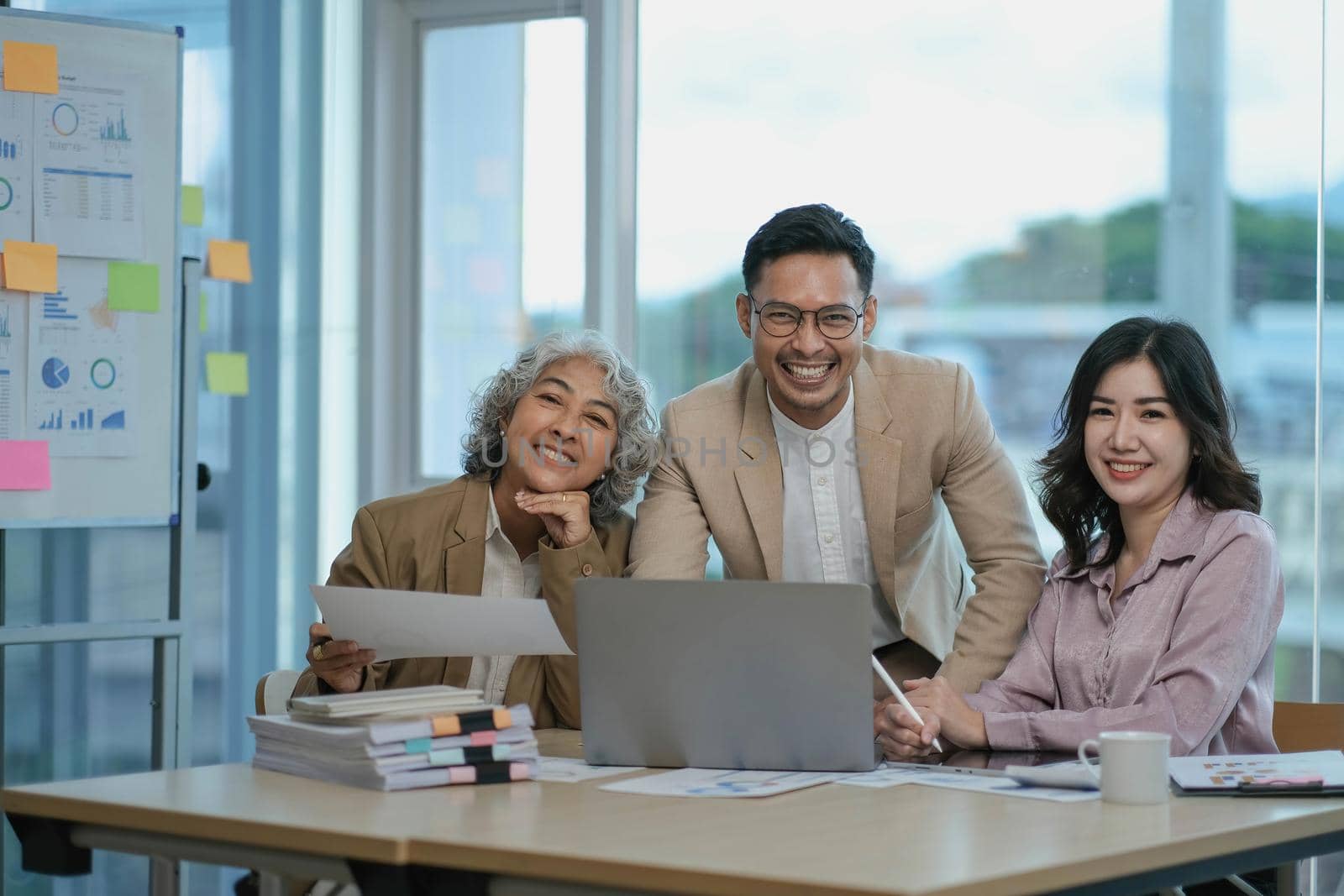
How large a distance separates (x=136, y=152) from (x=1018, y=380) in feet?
6.85

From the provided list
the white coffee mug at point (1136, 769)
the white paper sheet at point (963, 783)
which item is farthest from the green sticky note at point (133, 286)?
the white coffee mug at point (1136, 769)

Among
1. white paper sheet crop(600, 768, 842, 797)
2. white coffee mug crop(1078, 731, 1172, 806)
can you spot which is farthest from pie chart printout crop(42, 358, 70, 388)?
white coffee mug crop(1078, 731, 1172, 806)

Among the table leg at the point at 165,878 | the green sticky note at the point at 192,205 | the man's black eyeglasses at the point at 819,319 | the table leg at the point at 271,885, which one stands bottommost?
the table leg at the point at 165,878

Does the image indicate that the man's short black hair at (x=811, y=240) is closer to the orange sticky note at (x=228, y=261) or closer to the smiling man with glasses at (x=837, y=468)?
the smiling man with glasses at (x=837, y=468)

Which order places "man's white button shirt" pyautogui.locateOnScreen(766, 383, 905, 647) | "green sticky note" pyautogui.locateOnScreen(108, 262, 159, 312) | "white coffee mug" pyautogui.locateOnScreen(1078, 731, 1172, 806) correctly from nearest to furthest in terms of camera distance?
"white coffee mug" pyautogui.locateOnScreen(1078, 731, 1172, 806)
"man's white button shirt" pyautogui.locateOnScreen(766, 383, 905, 647)
"green sticky note" pyautogui.locateOnScreen(108, 262, 159, 312)

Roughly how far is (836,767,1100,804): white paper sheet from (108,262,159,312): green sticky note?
188 cm

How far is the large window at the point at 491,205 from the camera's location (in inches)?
→ 158

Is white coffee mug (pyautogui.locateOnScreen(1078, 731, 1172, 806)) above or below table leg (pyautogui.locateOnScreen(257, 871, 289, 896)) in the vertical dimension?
above

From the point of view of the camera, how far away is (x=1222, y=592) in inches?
79.4

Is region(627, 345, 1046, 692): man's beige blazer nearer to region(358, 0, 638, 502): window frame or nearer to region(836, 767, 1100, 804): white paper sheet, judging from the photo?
region(836, 767, 1100, 804): white paper sheet

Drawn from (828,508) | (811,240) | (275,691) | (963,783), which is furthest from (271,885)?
(811,240)

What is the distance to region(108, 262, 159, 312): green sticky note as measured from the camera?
2955 mm

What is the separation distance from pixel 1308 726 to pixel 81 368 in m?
2.33

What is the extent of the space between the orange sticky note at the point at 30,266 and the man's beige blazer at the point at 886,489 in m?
1.26
